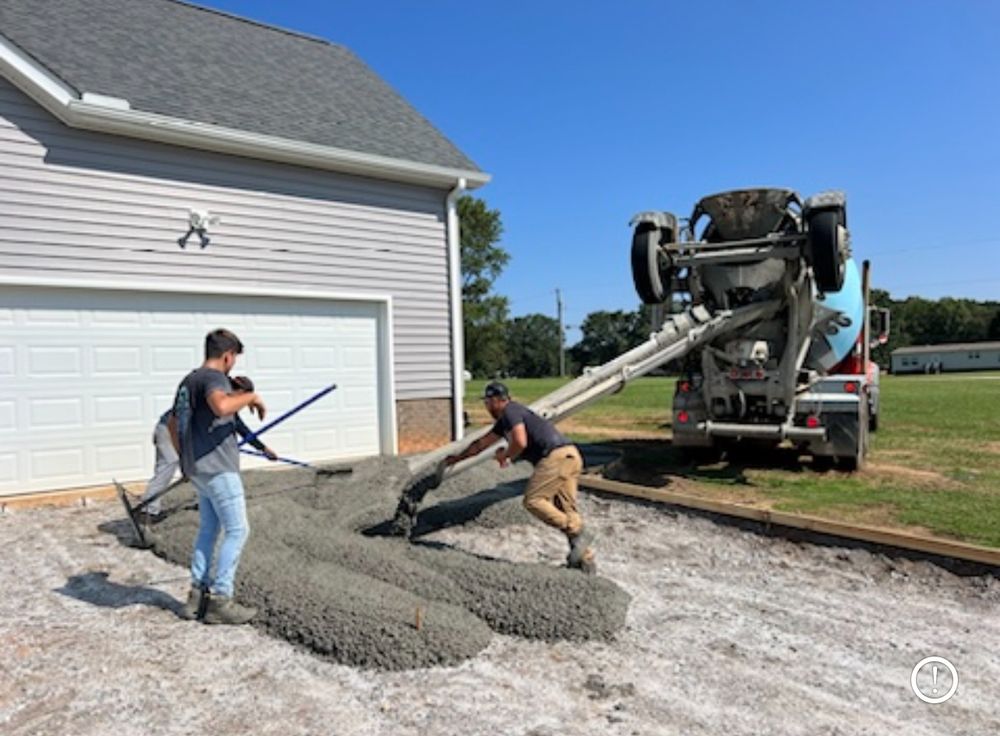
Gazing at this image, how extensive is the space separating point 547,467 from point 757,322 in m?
4.57

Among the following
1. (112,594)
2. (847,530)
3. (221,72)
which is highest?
(221,72)

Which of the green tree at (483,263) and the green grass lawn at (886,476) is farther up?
the green tree at (483,263)

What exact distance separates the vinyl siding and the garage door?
32cm

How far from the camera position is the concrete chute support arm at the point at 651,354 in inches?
264

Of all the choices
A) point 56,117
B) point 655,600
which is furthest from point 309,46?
point 655,600

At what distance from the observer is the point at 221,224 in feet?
28.7

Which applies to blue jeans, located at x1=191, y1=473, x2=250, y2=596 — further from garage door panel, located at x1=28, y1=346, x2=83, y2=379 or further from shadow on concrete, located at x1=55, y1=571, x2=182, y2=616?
garage door panel, located at x1=28, y1=346, x2=83, y2=379

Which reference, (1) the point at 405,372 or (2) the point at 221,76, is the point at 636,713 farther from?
(2) the point at 221,76

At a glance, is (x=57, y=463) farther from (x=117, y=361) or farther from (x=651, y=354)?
(x=651, y=354)

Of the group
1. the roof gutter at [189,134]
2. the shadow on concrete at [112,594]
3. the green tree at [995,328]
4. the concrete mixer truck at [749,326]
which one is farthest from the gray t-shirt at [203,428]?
the green tree at [995,328]

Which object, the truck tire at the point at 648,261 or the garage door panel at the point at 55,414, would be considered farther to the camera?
the truck tire at the point at 648,261

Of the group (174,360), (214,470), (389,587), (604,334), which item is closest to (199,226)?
(174,360)

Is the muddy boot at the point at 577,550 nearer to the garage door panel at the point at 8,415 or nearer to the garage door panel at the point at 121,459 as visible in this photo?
the garage door panel at the point at 121,459

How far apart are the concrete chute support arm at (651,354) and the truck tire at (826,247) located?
1033mm
